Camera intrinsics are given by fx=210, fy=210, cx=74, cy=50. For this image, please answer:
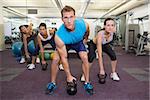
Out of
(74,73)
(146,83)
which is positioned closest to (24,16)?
(74,73)

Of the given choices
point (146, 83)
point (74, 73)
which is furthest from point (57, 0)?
point (146, 83)

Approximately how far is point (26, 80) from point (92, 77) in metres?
1.01

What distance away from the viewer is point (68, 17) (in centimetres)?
218

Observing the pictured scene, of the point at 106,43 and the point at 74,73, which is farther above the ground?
the point at 106,43

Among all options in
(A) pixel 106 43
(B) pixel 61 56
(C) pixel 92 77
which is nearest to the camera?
(B) pixel 61 56

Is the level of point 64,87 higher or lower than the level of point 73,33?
lower

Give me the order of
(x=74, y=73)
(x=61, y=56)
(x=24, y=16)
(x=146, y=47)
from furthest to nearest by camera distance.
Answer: (x=24, y=16)
(x=146, y=47)
(x=74, y=73)
(x=61, y=56)

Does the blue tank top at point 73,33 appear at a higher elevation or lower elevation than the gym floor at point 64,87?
higher

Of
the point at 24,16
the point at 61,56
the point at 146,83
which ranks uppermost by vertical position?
the point at 24,16

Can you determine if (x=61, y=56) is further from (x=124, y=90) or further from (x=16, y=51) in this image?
(x=16, y=51)

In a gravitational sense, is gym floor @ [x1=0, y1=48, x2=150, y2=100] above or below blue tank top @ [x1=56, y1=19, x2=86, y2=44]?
below

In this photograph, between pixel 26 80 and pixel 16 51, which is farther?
pixel 16 51

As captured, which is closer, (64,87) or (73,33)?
(73,33)

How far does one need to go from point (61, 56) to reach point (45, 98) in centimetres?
49
